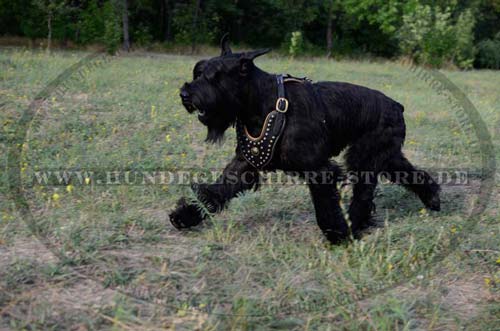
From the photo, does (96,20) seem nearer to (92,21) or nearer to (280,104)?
(92,21)

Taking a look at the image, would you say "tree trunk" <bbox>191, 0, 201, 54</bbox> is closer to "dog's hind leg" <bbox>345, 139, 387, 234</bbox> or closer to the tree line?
the tree line

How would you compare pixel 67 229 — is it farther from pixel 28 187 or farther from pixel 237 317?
pixel 237 317

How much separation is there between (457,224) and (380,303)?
69.6 inches

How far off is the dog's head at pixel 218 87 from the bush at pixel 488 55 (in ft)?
107

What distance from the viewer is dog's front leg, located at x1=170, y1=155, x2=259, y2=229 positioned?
157 inches

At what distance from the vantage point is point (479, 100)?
503 inches

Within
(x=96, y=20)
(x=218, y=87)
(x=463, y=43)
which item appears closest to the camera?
(x=218, y=87)

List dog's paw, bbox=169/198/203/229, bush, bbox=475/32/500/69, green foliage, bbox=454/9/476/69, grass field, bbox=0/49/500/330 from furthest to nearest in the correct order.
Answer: bush, bbox=475/32/500/69, green foliage, bbox=454/9/476/69, dog's paw, bbox=169/198/203/229, grass field, bbox=0/49/500/330

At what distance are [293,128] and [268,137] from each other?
0.19 meters

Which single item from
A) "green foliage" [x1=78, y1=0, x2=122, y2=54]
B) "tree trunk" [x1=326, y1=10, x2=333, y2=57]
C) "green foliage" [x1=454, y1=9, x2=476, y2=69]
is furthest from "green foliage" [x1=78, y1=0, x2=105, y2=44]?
"green foliage" [x1=454, y1=9, x2=476, y2=69]

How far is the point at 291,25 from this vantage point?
32250mm

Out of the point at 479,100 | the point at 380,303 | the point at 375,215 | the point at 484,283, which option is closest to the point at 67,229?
the point at 380,303

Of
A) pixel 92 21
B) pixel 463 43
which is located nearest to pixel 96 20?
pixel 92 21

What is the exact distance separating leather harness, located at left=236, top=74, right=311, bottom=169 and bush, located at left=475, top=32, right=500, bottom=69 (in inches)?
1283
